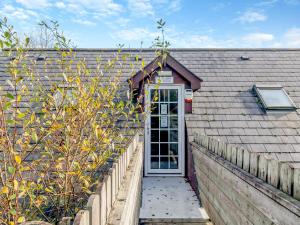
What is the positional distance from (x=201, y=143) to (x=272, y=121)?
3302 mm

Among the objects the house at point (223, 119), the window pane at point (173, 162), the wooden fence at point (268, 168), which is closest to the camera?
the wooden fence at point (268, 168)

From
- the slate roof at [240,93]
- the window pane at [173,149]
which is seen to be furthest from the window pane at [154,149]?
the slate roof at [240,93]

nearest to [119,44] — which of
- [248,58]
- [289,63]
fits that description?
[248,58]

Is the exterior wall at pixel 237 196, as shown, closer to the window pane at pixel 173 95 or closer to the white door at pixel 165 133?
the white door at pixel 165 133

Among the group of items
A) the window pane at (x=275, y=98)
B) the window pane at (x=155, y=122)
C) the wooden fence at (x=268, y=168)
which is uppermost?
the window pane at (x=275, y=98)

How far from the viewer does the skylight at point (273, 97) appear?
7.59 metres

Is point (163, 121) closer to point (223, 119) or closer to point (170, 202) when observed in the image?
point (223, 119)

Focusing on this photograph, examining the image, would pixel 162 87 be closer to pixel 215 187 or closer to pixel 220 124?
pixel 220 124

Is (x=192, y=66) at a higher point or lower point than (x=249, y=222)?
higher

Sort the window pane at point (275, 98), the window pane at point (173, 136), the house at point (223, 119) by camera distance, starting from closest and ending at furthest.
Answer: the house at point (223, 119) → the window pane at point (173, 136) → the window pane at point (275, 98)

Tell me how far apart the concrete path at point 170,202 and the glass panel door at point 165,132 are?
0.62 metres

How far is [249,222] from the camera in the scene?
9.29 feet

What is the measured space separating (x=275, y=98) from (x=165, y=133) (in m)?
4.38

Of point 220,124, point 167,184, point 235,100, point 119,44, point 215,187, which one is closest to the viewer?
point 119,44
